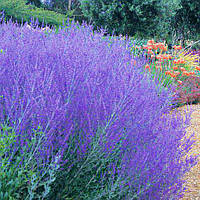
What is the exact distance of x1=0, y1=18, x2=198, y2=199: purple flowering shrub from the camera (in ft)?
5.35

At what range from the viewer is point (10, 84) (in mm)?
1824

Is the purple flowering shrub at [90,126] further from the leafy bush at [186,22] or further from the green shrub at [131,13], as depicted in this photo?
the leafy bush at [186,22]

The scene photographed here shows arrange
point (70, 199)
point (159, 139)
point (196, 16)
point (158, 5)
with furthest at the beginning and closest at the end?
point (196, 16), point (158, 5), point (159, 139), point (70, 199)

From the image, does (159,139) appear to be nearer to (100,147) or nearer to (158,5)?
(100,147)

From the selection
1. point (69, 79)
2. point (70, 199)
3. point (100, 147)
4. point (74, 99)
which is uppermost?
point (69, 79)

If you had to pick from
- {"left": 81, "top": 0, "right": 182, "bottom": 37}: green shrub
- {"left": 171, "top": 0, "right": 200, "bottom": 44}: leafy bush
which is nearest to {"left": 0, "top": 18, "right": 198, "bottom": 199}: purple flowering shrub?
{"left": 81, "top": 0, "right": 182, "bottom": 37}: green shrub

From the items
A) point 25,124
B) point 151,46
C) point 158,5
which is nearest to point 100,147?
point 25,124

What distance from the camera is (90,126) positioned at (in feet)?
5.38

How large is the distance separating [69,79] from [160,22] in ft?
38.2

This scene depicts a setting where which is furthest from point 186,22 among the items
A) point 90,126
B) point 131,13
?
point 90,126

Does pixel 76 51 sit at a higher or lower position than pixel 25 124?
higher

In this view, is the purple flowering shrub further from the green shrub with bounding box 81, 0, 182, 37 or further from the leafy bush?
the leafy bush

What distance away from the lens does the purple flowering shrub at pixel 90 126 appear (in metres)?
1.63

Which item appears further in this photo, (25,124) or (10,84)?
(10,84)
